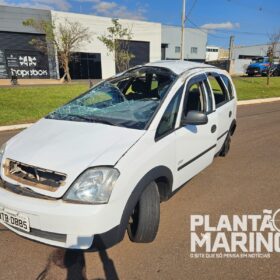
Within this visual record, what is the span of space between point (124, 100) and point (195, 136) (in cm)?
102

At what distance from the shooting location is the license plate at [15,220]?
2.22 m

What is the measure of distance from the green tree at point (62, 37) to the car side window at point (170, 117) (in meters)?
26.0

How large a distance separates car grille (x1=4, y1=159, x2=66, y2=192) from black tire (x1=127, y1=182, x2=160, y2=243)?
778mm

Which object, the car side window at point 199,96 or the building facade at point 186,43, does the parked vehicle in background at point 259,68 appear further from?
the car side window at point 199,96

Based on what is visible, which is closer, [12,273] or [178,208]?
[12,273]

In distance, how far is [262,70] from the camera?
30703 millimetres

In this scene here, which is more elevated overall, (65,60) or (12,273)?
(65,60)

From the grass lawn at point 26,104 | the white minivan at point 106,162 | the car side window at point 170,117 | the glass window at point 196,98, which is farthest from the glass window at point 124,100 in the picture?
the grass lawn at point 26,104

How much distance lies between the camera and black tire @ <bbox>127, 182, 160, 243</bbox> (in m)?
2.57

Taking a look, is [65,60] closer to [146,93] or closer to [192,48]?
[146,93]

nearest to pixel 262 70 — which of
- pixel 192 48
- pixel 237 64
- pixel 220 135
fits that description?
pixel 237 64

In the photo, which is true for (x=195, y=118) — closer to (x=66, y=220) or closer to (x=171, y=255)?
(x=171, y=255)

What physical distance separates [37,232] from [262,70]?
33036 millimetres

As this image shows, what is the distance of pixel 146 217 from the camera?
8.52ft
